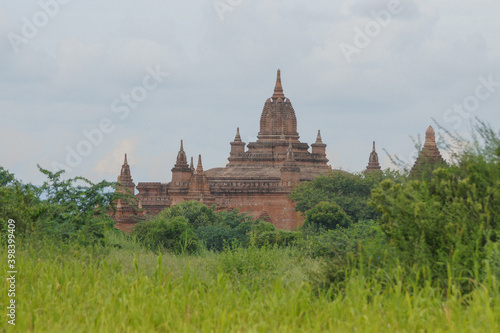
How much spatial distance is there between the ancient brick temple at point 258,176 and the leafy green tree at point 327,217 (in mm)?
7448

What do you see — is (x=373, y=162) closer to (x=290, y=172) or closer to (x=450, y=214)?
(x=290, y=172)

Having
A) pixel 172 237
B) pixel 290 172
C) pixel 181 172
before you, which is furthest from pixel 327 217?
pixel 172 237

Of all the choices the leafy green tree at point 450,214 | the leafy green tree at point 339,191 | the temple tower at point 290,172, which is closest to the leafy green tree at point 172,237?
the leafy green tree at point 450,214

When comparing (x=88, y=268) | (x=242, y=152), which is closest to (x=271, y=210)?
(x=242, y=152)

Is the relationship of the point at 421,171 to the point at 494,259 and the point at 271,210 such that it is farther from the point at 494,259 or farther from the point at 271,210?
the point at 271,210

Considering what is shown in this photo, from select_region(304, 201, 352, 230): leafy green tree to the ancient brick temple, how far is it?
293 inches

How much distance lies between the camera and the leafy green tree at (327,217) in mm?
43469

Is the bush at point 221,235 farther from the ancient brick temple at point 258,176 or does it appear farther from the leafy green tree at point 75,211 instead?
the ancient brick temple at point 258,176

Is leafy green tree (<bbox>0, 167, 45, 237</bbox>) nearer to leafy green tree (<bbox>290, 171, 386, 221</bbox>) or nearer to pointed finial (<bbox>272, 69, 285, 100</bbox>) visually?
leafy green tree (<bbox>290, 171, 386, 221</bbox>)

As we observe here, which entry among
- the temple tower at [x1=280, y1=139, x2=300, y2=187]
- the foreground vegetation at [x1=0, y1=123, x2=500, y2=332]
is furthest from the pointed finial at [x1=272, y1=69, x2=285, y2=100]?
the foreground vegetation at [x1=0, y1=123, x2=500, y2=332]

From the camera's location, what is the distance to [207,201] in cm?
5506

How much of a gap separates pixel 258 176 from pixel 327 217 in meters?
13.6

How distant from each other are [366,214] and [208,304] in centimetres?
3887

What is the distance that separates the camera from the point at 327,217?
43.5 metres
